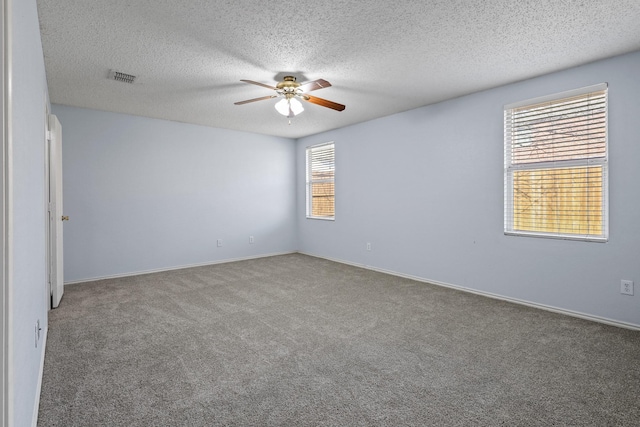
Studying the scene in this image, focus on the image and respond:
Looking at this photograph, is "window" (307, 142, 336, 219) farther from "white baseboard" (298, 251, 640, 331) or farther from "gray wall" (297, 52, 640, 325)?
"white baseboard" (298, 251, 640, 331)

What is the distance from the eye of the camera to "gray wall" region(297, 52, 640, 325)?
9.50 ft

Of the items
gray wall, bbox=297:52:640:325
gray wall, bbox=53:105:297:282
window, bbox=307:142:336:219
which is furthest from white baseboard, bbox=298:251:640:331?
gray wall, bbox=53:105:297:282

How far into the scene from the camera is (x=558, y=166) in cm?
330

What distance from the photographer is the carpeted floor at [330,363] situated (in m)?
1.75

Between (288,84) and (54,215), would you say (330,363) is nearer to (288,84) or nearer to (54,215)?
(288,84)

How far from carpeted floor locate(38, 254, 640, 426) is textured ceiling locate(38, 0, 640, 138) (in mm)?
2377

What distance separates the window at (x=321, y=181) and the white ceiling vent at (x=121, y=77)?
3.39 meters

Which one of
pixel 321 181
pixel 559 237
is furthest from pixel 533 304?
pixel 321 181

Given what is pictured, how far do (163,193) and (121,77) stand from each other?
215cm

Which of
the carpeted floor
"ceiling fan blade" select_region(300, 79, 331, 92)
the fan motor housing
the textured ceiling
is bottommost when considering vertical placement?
the carpeted floor

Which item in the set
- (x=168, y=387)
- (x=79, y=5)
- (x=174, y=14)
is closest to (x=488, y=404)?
(x=168, y=387)

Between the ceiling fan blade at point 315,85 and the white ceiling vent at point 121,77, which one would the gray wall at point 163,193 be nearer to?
the white ceiling vent at point 121,77
